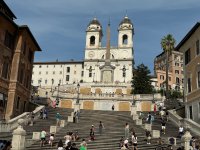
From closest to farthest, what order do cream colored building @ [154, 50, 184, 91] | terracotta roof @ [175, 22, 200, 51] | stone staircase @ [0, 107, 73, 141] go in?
stone staircase @ [0, 107, 73, 141]
terracotta roof @ [175, 22, 200, 51]
cream colored building @ [154, 50, 184, 91]

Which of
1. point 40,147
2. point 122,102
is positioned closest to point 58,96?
point 122,102

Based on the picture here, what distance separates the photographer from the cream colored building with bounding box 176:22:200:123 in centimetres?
3359

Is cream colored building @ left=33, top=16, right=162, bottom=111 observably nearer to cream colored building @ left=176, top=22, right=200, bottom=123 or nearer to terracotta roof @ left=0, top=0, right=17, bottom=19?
terracotta roof @ left=0, top=0, right=17, bottom=19

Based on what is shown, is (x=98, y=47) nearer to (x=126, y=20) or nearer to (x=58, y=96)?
(x=126, y=20)

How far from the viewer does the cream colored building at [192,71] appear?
110ft

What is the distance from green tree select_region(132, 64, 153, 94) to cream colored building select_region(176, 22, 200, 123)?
117 ft

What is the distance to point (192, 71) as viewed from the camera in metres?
35.5

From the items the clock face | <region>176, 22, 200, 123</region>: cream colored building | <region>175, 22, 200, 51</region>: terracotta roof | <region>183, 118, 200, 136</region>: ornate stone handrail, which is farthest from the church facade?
<region>183, 118, 200, 136</region>: ornate stone handrail

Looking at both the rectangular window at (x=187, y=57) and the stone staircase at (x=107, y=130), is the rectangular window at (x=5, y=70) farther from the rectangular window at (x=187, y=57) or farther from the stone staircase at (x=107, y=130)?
the rectangular window at (x=187, y=57)

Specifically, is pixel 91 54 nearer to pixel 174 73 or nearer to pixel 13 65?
pixel 174 73

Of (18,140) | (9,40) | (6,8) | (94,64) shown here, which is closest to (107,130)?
(18,140)

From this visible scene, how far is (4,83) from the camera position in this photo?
35688 millimetres

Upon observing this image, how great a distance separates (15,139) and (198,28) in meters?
22.9

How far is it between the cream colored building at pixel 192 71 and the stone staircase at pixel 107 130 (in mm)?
3066
